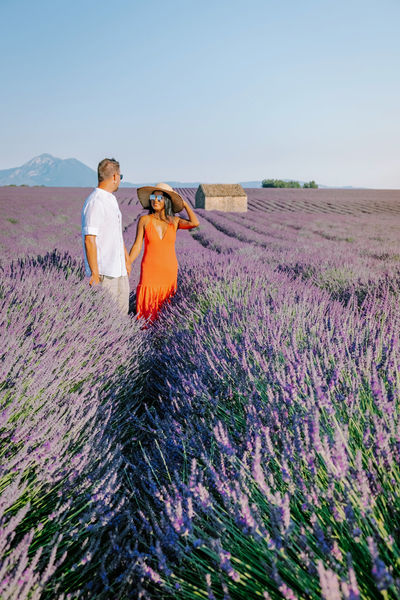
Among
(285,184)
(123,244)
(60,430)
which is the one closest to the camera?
(60,430)

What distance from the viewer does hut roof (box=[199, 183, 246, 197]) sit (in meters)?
32.2

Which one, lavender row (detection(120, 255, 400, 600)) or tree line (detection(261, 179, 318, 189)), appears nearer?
lavender row (detection(120, 255, 400, 600))

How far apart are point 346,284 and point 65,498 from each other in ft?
12.2

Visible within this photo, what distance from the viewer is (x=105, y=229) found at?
2.93m

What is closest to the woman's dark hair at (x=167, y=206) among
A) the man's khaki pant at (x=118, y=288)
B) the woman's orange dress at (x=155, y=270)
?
the woman's orange dress at (x=155, y=270)

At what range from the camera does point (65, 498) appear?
126 cm

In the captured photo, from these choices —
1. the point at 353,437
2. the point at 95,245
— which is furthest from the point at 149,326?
the point at 353,437

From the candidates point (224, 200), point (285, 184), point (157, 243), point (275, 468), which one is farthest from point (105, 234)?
point (285, 184)

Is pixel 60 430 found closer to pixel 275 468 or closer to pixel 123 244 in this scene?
pixel 275 468

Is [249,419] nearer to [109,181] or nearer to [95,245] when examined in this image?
[95,245]

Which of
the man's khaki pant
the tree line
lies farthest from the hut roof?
the tree line

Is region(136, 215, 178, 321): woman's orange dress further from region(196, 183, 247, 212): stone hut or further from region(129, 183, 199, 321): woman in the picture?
region(196, 183, 247, 212): stone hut

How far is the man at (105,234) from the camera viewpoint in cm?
279

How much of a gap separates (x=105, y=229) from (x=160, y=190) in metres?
0.75
